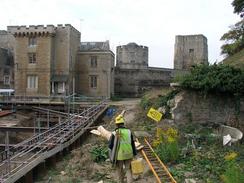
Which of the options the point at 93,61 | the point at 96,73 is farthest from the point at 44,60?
the point at 96,73

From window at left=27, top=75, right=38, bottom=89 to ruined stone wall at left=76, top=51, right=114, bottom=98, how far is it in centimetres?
459

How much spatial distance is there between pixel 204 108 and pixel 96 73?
1077 inches

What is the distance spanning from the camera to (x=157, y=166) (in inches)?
490

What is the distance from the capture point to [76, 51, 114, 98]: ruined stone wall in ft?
146

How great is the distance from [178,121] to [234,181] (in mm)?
9299

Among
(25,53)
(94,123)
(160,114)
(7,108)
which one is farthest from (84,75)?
(160,114)

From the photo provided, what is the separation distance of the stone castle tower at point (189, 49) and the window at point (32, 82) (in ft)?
73.8

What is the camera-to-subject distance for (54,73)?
4328cm

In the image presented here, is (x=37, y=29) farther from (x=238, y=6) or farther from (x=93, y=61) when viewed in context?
(x=238, y=6)

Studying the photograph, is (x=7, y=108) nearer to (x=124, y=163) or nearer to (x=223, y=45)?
(x=223, y=45)

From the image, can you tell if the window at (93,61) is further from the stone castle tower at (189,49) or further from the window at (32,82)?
the stone castle tower at (189,49)

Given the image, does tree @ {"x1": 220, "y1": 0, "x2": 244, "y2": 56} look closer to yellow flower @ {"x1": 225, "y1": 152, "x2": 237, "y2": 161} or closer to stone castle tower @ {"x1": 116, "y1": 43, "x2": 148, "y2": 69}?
yellow flower @ {"x1": 225, "y1": 152, "x2": 237, "y2": 161}

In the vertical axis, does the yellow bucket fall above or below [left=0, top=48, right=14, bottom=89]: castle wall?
below

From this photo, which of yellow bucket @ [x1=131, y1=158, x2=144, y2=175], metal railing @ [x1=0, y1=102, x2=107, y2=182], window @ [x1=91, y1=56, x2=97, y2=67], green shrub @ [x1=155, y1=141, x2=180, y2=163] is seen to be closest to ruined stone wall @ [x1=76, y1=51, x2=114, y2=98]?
window @ [x1=91, y1=56, x2=97, y2=67]
